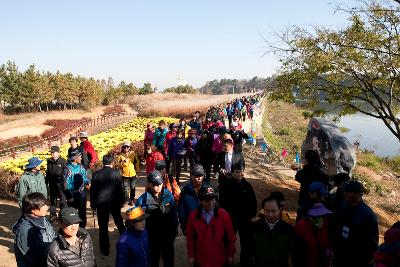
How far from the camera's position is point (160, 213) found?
195 inches

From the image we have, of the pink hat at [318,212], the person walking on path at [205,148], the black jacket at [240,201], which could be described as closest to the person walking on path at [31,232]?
the black jacket at [240,201]

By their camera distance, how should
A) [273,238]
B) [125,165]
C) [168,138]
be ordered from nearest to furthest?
[273,238] < [125,165] < [168,138]

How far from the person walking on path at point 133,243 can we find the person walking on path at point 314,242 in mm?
1849

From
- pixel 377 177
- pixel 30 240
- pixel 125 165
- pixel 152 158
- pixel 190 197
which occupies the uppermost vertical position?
pixel 190 197

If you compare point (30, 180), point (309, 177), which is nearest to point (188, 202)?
point (309, 177)

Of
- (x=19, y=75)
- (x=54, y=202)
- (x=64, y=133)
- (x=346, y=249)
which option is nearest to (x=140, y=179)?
(x=54, y=202)

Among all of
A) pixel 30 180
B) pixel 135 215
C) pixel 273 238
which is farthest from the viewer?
pixel 30 180

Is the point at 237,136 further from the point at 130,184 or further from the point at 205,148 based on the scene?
the point at 130,184

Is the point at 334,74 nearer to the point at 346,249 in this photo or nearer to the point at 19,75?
the point at 346,249

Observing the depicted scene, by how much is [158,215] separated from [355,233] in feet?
8.65

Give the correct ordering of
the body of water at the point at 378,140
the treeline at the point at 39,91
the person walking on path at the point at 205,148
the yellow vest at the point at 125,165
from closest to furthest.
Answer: the yellow vest at the point at 125,165, the person walking on path at the point at 205,148, the body of water at the point at 378,140, the treeline at the point at 39,91

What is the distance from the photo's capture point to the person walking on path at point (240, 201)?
5352 millimetres

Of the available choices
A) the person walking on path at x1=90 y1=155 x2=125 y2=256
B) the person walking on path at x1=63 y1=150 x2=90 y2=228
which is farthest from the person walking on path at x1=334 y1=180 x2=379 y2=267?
the person walking on path at x1=63 y1=150 x2=90 y2=228

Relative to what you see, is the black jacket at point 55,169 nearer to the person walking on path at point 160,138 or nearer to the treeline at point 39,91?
the person walking on path at point 160,138
